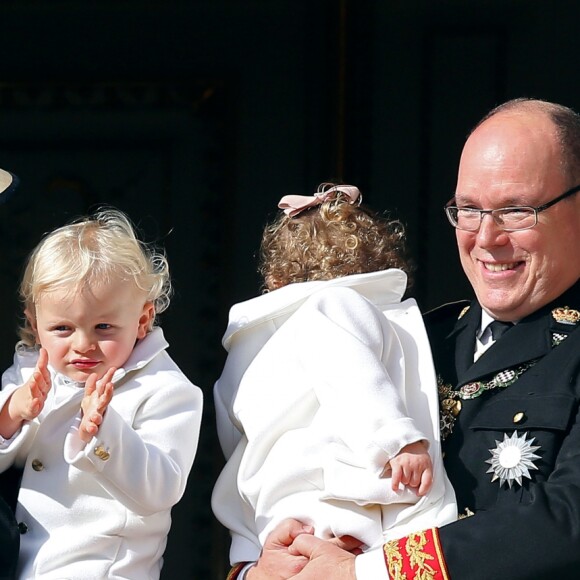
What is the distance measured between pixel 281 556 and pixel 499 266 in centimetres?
81

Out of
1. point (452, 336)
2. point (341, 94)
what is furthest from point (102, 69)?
point (452, 336)

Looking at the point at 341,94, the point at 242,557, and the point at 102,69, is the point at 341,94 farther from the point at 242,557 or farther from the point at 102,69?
the point at 242,557

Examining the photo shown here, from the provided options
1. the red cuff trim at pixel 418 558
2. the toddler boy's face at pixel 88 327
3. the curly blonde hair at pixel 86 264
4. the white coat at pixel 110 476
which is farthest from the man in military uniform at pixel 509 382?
the curly blonde hair at pixel 86 264

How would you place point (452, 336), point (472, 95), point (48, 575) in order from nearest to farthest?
1. point (48, 575)
2. point (452, 336)
3. point (472, 95)

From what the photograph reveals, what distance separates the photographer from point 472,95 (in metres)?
4.81

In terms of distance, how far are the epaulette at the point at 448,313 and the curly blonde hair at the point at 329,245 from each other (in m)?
0.15

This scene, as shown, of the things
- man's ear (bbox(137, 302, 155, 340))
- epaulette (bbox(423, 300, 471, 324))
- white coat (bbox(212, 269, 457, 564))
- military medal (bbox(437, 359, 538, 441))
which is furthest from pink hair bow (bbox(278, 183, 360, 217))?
military medal (bbox(437, 359, 538, 441))

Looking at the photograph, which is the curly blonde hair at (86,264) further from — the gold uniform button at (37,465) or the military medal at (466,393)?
the military medal at (466,393)

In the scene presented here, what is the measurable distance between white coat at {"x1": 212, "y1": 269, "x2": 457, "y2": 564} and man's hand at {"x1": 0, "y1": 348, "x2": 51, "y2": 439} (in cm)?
48

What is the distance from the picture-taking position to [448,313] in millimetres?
4012

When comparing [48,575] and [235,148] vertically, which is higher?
[235,148]

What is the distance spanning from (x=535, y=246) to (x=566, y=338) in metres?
0.21

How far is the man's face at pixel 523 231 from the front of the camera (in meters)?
3.63

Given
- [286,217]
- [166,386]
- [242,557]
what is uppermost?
[286,217]
